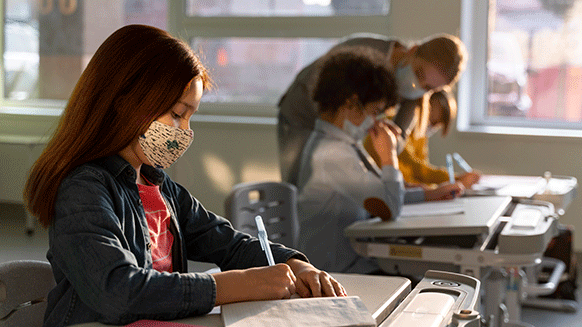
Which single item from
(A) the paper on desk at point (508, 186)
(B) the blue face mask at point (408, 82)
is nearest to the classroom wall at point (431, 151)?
(A) the paper on desk at point (508, 186)

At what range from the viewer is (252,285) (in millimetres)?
932

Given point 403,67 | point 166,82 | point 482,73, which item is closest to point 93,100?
point 166,82

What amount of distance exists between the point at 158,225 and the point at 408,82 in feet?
5.58

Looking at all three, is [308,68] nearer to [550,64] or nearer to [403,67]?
[403,67]

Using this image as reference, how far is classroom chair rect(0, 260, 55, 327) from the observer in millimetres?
1052

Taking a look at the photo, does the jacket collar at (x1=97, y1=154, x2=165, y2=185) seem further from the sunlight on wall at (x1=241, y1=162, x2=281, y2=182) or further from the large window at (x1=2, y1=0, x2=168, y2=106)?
the sunlight on wall at (x1=241, y1=162, x2=281, y2=182)

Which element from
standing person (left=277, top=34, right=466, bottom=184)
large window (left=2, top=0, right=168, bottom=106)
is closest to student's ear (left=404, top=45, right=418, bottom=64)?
standing person (left=277, top=34, right=466, bottom=184)

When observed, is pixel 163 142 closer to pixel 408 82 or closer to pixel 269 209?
pixel 269 209

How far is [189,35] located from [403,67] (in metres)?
2.31

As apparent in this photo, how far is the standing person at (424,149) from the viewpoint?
276 centimetres

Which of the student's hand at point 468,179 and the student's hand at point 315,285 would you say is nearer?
the student's hand at point 315,285

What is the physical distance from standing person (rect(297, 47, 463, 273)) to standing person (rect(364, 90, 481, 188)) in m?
0.63

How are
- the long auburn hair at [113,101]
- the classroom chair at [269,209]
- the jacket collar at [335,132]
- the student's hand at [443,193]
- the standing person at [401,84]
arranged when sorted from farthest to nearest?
the standing person at [401,84] < the student's hand at [443,193] < the jacket collar at [335,132] < the classroom chair at [269,209] < the long auburn hair at [113,101]

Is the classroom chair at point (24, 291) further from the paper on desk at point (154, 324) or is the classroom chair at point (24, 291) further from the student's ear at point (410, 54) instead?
the student's ear at point (410, 54)
